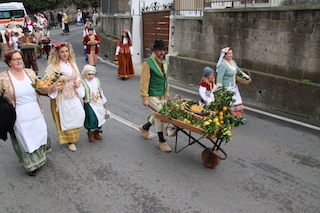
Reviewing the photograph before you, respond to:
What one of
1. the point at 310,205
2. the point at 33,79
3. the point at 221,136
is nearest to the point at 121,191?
the point at 221,136

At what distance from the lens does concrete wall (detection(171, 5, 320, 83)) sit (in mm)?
7480

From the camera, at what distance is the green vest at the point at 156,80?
5.33 metres

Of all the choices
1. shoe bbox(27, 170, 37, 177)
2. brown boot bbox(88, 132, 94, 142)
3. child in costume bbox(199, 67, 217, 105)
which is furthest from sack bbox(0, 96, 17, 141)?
child in costume bbox(199, 67, 217, 105)

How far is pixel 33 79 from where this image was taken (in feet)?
15.5

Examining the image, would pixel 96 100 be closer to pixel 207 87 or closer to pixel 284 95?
pixel 207 87

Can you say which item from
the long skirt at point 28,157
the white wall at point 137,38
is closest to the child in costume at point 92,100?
the long skirt at point 28,157

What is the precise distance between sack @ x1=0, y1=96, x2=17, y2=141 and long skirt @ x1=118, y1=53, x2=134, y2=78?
24.3ft

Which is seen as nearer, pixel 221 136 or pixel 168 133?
pixel 221 136

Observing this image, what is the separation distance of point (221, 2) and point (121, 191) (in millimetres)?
7927

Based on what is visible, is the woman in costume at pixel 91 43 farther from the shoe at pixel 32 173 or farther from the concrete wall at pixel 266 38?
the shoe at pixel 32 173

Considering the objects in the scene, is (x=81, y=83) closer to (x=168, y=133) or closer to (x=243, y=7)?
(x=168, y=133)

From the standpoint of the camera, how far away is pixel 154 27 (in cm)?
1411

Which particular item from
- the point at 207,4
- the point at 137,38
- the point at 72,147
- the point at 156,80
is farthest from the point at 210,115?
the point at 137,38

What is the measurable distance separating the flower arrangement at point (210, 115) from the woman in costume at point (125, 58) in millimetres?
6984
